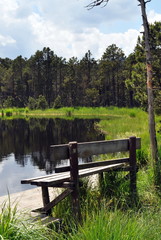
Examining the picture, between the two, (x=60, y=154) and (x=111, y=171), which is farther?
(x=111, y=171)

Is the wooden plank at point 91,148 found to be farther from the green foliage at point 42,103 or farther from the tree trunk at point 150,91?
the green foliage at point 42,103

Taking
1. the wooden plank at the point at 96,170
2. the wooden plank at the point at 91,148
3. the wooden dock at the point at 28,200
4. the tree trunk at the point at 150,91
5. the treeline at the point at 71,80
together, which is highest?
the treeline at the point at 71,80

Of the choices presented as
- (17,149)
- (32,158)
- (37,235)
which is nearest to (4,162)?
(32,158)

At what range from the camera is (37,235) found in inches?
136

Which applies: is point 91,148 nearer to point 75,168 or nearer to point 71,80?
point 75,168

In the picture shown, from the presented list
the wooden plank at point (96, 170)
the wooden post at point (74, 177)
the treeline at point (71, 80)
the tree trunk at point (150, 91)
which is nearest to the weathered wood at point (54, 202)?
the wooden post at point (74, 177)

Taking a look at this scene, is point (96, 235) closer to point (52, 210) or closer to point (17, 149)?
point (52, 210)

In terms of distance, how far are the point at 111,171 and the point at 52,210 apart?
52.5 inches

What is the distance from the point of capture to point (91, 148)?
5.30 meters

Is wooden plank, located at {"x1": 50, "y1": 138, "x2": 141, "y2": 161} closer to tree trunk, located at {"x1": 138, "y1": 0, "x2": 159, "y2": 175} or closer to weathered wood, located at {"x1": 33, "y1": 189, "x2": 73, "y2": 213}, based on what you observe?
weathered wood, located at {"x1": 33, "y1": 189, "x2": 73, "y2": 213}

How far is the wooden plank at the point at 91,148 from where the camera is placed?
4.79 m

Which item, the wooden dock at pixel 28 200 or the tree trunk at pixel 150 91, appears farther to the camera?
the tree trunk at pixel 150 91

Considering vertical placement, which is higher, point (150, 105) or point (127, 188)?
point (150, 105)

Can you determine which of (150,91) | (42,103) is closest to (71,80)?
(42,103)
